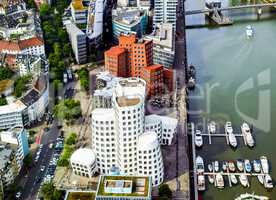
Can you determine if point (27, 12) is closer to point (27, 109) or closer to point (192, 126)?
point (27, 109)

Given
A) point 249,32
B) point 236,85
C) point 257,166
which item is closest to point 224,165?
point 257,166

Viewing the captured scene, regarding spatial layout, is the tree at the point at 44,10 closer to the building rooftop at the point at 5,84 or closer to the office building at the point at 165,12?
the office building at the point at 165,12

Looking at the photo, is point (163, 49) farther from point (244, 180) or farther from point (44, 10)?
point (44, 10)

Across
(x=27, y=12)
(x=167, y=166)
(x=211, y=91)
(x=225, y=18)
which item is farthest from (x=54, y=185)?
(x=225, y=18)

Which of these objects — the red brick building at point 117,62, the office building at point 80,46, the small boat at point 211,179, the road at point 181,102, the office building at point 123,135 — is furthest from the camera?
the office building at point 80,46

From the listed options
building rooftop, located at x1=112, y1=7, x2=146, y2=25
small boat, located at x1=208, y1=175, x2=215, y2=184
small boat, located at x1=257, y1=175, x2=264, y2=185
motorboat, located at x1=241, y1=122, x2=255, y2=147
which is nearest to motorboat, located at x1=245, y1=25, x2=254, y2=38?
building rooftop, located at x1=112, y1=7, x2=146, y2=25

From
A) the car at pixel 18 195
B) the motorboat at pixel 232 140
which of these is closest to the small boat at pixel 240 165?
the motorboat at pixel 232 140
